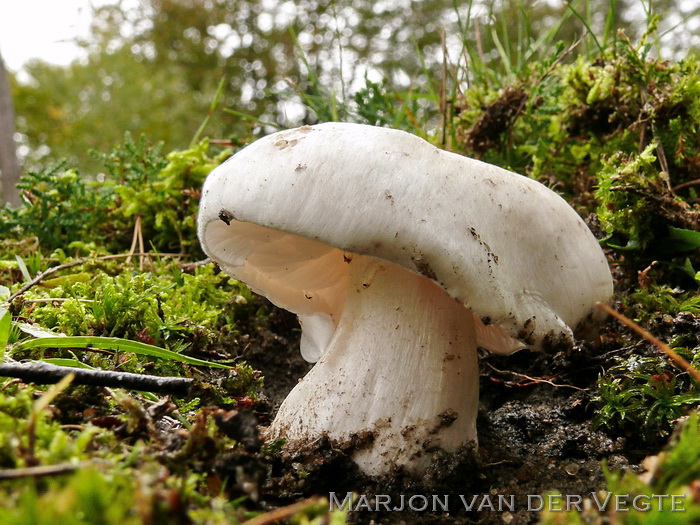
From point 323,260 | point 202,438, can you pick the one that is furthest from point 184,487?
point 323,260

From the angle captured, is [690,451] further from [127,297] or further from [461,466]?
[127,297]

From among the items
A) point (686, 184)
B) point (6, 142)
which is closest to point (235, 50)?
point (6, 142)

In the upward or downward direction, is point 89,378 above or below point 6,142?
below

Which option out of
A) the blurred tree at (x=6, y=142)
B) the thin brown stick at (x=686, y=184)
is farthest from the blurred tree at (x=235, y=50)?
the thin brown stick at (x=686, y=184)

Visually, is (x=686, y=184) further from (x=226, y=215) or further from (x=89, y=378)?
(x=89, y=378)

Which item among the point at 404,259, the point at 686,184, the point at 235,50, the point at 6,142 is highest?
the point at 235,50

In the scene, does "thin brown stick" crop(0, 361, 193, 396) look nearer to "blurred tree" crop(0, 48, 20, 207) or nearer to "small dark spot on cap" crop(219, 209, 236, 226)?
"small dark spot on cap" crop(219, 209, 236, 226)

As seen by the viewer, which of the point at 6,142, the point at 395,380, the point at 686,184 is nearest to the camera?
the point at 395,380

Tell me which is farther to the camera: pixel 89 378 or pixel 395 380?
pixel 395 380

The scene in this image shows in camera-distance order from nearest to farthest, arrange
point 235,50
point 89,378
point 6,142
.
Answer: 1. point 89,378
2. point 6,142
3. point 235,50
